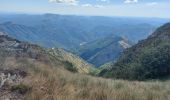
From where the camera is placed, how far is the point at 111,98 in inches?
303

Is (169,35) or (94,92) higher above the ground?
(94,92)

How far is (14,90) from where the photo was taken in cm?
818

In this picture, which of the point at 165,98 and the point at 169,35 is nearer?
the point at 165,98

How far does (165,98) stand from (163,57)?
96.6 feet

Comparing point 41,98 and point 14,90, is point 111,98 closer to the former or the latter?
point 41,98

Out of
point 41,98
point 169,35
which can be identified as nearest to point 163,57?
point 169,35

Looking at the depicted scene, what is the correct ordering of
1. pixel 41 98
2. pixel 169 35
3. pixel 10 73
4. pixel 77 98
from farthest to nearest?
pixel 169 35 < pixel 10 73 < pixel 77 98 < pixel 41 98

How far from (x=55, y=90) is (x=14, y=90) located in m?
1.20

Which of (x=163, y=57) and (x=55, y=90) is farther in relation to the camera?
(x=163, y=57)

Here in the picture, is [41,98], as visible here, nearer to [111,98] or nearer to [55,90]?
[55,90]

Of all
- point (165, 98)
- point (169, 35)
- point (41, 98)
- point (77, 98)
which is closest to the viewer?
point (41, 98)

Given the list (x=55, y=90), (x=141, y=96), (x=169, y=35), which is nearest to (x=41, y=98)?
(x=55, y=90)

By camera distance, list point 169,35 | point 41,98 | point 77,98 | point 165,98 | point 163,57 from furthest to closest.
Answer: point 169,35 < point 163,57 < point 165,98 < point 77,98 < point 41,98

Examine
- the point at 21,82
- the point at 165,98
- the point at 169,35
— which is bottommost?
the point at 169,35
